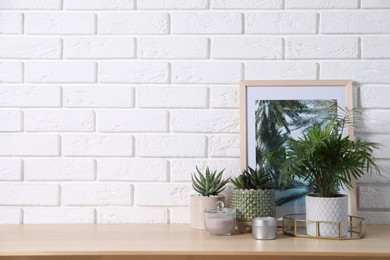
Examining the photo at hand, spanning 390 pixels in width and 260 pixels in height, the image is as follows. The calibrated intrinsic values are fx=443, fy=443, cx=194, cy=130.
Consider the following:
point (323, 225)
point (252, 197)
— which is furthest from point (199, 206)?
point (323, 225)

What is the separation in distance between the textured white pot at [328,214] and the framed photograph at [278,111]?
155mm

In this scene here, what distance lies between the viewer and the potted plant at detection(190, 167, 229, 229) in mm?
1196

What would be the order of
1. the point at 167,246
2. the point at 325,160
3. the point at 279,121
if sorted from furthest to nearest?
the point at 279,121
the point at 325,160
the point at 167,246

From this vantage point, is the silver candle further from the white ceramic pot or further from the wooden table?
the white ceramic pot

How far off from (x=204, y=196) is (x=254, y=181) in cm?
14

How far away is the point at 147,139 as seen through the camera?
1.31 meters

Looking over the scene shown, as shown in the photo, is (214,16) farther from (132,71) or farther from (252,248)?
(252,248)

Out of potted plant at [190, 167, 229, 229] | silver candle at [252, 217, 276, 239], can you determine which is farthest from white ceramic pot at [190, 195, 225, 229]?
silver candle at [252, 217, 276, 239]

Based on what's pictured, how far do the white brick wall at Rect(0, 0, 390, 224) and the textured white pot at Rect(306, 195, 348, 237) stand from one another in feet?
0.88

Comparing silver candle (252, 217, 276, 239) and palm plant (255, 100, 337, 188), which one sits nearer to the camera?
silver candle (252, 217, 276, 239)

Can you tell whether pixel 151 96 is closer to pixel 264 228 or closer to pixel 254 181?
pixel 254 181

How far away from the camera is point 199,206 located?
3.94 feet

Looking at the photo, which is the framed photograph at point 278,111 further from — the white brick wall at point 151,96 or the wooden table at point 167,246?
the wooden table at point 167,246

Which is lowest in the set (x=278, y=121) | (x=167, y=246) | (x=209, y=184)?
(x=167, y=246)
